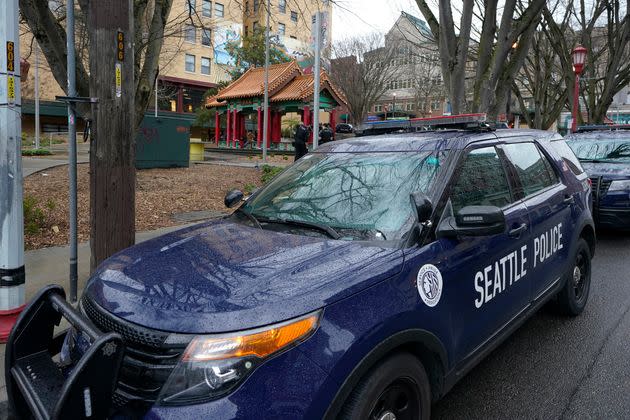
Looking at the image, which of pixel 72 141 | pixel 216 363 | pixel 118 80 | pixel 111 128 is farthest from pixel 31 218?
pixel 216 363

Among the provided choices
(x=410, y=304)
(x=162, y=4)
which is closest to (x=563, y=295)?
(x=410, y=304)

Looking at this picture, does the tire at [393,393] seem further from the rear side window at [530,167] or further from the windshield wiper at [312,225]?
the rear side window at [530,167]

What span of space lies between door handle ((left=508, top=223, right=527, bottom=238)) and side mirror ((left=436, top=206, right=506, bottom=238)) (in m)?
0.61

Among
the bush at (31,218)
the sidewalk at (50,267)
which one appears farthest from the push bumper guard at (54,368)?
the bush at (31,218)

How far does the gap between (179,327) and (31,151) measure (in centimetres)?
1988

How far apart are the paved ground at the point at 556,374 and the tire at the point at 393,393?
29.1 inches

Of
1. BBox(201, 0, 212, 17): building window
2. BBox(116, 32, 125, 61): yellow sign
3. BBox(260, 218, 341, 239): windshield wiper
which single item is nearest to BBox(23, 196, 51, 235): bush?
BBox(116, 32, 125, 61): yellow sign

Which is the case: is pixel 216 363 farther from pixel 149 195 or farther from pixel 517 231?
pixel 149 195

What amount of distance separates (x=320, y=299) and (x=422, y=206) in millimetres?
859

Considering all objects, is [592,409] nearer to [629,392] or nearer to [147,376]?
[629,392]

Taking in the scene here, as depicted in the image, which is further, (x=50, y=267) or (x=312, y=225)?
(x=50, y=267)

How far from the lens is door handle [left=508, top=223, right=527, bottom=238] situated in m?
3.18

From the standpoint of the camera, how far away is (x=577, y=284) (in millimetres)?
4570

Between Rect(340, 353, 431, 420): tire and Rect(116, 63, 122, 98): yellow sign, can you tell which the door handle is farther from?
Rect(116, 63, 122, 98): yellow sign
